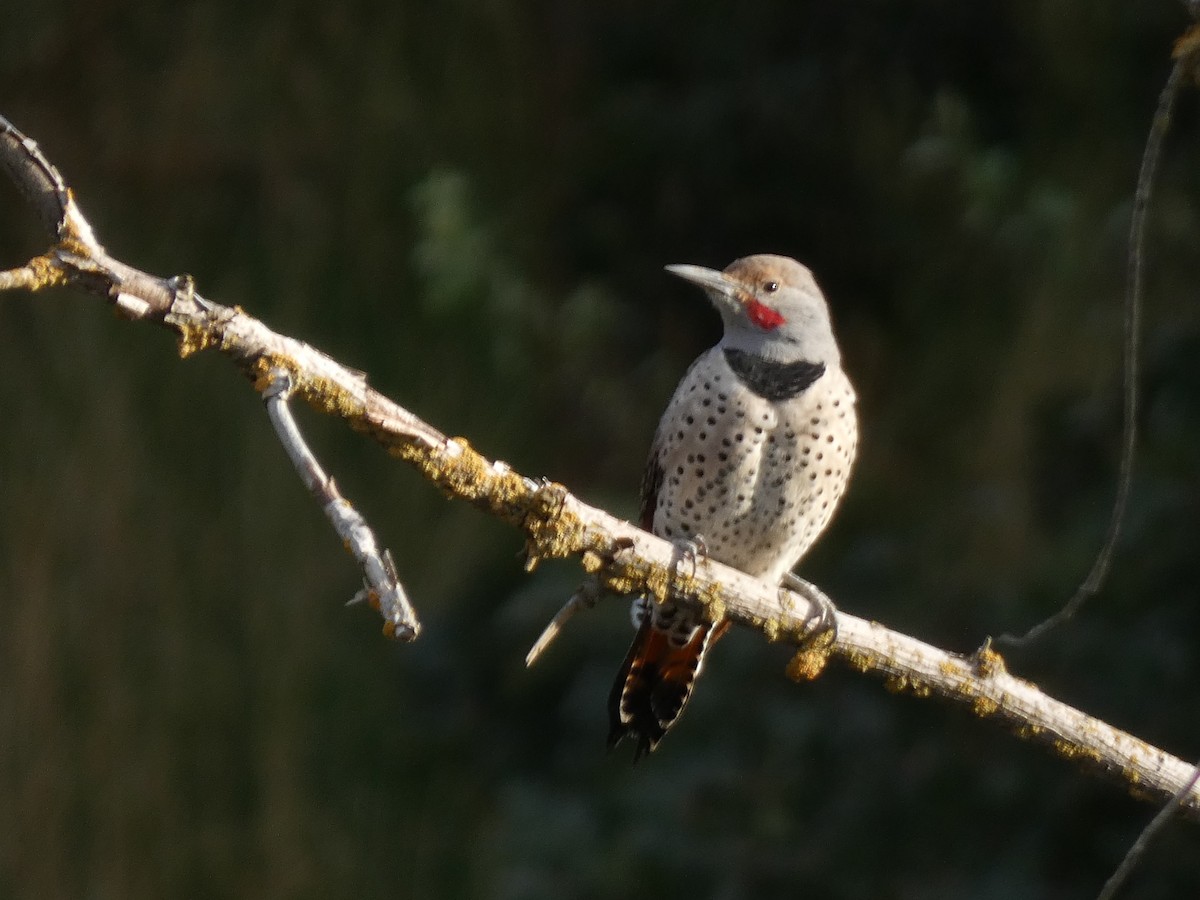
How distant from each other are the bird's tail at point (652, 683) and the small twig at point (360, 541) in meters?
1.31

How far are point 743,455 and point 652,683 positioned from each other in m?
0.49

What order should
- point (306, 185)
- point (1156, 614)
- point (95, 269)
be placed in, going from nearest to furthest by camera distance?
point (95, 269), point (1156, 614), point (306, 185)

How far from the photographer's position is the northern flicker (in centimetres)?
288

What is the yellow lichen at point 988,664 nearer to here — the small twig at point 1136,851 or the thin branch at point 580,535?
the thin branch at point 580,535

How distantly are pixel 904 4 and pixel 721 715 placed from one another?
6.20 ft

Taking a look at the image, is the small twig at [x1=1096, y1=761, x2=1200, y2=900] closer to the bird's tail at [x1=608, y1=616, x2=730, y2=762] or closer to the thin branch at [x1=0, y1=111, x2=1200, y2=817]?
the thin branch at [x1=0, y1=111, x2=1200, y2=817]

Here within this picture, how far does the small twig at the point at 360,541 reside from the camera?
5.53 ft

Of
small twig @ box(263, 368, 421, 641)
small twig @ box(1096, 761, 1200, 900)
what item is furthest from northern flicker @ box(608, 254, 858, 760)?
small twig @ box(263, 368, 421, 641)

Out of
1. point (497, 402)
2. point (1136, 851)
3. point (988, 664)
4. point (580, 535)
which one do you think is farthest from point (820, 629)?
point (497, 402)

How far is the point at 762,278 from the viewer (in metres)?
3.04

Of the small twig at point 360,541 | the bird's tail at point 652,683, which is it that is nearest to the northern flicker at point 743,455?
the bird's tail at point 652,683

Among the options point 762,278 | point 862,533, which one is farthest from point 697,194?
point 762,278

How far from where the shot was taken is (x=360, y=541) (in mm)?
1715

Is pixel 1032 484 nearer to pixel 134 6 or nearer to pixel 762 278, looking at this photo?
pixel 762 278
